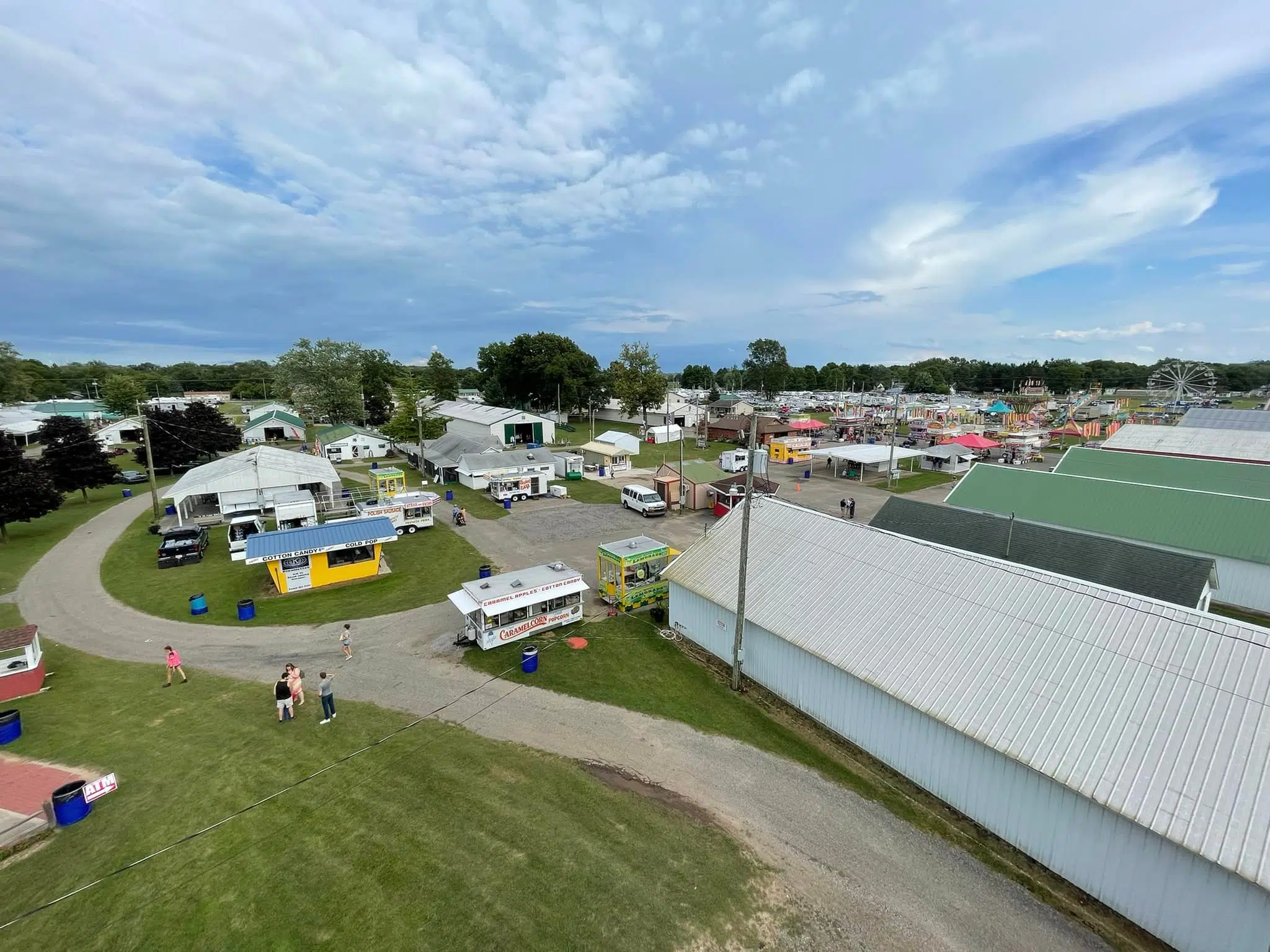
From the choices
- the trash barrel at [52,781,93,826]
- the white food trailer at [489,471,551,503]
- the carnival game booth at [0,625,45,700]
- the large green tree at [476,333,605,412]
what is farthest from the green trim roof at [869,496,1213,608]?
the large green tree at [476,333,605,412]

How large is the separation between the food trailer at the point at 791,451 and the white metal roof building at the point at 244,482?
136ft

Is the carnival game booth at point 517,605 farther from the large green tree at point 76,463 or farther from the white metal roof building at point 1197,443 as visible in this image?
the white metal roof building at point 1197,443

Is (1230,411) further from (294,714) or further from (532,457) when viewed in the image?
(294,714)

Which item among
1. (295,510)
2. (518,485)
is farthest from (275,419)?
(518,485)

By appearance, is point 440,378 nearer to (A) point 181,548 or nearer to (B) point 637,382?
(B) point 637,382

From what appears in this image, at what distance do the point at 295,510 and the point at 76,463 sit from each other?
20718mm

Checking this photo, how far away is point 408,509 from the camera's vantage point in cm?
3128

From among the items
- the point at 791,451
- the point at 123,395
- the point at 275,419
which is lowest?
the point at 791,451

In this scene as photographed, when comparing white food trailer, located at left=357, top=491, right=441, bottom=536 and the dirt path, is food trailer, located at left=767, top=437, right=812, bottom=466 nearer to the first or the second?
white food trailer, located at left=357, top=491, right=441, bottom=536

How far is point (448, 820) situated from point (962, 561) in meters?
13.7

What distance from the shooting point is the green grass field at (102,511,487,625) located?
2069 centimetres

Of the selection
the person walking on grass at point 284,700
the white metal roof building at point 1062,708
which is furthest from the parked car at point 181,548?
the white metal roof building at point 1062,708

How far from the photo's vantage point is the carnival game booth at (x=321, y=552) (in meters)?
22.4

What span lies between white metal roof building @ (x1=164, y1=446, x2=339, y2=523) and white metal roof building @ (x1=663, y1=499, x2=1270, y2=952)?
32159 mm
